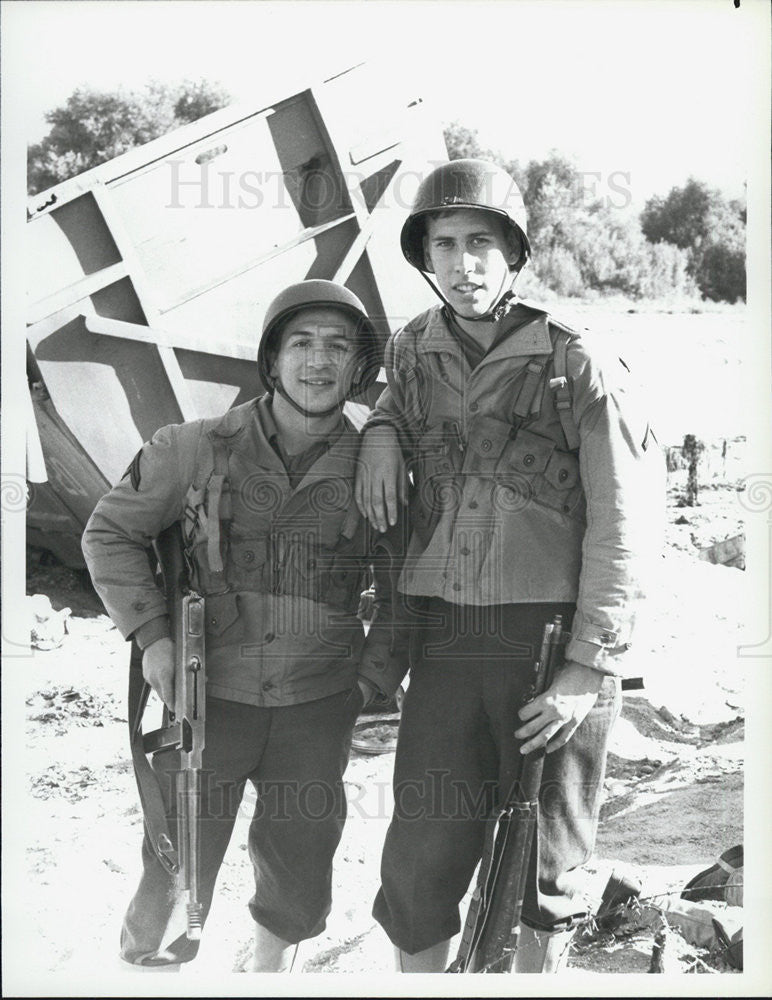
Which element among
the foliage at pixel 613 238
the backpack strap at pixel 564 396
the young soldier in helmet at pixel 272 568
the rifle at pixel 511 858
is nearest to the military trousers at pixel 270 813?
the young soldier in helmet at pixel 272 568

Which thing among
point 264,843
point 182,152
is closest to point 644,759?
point 264,843

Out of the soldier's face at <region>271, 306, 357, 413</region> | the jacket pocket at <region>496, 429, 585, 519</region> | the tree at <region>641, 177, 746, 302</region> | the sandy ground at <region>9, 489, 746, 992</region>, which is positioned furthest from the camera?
the tree at <region>641, 177, 746, 302</region>

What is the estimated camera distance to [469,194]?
126 inches

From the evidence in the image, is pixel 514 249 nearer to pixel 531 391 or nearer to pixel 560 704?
pixel 531 391

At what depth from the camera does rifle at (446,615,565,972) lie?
10.3 ft

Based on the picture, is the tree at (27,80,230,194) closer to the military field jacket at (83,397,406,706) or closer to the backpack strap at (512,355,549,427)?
the military field jacket at (83,397,406,706)

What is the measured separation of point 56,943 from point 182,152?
99.8 inches

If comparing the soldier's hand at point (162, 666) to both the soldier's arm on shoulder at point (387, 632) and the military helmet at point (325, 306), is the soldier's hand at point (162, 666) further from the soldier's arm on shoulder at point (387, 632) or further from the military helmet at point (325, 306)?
the military helmet at point (325, 306)

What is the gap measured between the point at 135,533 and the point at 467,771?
1.19 metres

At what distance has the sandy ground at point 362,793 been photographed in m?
3.47

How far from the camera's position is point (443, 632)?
3.32 meters

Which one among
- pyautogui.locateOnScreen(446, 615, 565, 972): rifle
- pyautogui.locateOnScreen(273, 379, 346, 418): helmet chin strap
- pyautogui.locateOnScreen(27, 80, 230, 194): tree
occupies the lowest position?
pyautogui.locateOnScreen(446, 615, 565, 972): rifle

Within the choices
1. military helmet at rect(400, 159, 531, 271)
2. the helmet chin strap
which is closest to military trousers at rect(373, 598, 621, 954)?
the helmet chin strap

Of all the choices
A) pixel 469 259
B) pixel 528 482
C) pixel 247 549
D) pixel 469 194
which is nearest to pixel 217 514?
pixel 247 549
